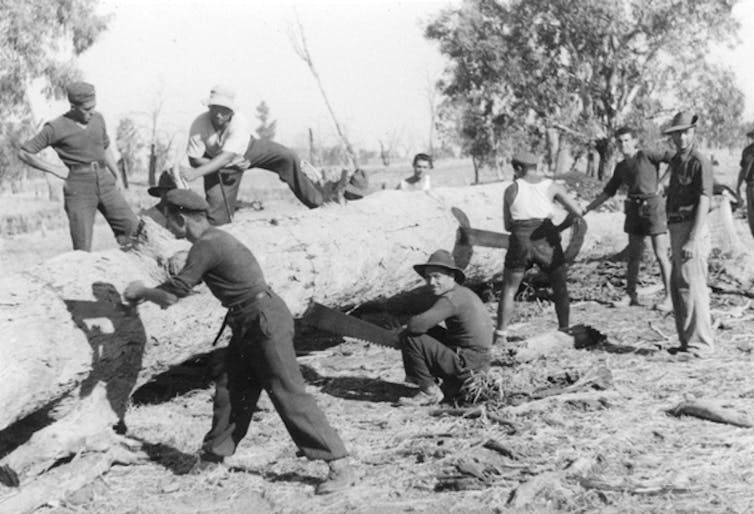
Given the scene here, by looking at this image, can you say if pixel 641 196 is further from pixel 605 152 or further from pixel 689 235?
pixel 605 152

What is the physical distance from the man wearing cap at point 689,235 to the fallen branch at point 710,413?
1495 millimetres

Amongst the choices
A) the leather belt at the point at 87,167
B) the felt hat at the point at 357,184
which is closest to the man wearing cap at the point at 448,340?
the felt hat at the point at 357,184

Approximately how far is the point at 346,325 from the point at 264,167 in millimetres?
1642

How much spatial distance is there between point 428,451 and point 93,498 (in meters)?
1.89

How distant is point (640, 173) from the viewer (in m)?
8.46

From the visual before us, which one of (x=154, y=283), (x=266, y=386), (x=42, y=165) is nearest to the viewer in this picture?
(x=266, y=386)

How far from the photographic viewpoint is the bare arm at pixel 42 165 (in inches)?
265

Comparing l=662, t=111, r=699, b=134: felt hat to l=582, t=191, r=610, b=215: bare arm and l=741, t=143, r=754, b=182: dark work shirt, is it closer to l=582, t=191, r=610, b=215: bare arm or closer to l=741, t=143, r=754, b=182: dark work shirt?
l=582, t=191, r=610, b=215: bare arm

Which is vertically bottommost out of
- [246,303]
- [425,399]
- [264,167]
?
[425,399]

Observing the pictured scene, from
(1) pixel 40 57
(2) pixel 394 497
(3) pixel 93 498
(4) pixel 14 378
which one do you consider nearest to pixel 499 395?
(2) pixel 394 497

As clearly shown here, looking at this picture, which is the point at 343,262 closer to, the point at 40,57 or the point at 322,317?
the point at 322,317

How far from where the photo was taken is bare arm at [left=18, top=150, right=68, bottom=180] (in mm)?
6723

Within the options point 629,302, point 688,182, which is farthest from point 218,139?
point 629,302

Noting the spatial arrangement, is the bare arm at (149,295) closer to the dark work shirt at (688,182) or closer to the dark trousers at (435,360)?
the dark trousers at (435,360)
